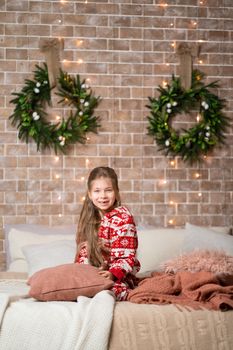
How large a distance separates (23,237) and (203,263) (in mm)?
1787

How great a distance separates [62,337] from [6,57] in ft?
9.22

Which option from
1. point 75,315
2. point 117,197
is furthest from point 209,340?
point 117,197

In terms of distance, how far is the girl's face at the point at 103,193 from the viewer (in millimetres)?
3707

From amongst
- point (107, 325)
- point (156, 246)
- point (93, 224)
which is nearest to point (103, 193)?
point (93, 224)

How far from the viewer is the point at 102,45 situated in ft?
17.3

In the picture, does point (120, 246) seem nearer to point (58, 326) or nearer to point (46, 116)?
point (58, 326)

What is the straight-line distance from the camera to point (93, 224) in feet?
12.4

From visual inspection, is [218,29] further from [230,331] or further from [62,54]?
[230,331]

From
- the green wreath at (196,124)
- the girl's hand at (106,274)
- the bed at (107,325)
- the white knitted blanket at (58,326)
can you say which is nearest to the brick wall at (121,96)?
the green wreath at (196,124)

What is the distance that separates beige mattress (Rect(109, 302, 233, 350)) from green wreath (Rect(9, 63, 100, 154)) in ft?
7.47

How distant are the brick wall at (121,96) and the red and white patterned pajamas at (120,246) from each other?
5.21ft

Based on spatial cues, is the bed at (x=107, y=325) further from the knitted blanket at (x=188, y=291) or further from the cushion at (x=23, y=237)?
the cushion at (x=23, y=237)

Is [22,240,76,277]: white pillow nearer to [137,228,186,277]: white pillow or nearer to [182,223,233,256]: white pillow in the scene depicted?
[137,228,186,277]: white pillow

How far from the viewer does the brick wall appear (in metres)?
5.16
